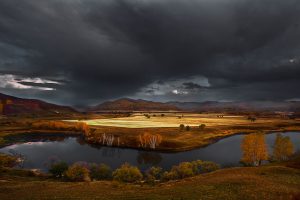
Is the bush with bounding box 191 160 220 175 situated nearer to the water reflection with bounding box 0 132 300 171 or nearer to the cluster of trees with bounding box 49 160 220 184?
the cluster of trees with bounding box 49 160 220 184

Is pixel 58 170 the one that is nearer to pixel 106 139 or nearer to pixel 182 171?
pixel 182 171

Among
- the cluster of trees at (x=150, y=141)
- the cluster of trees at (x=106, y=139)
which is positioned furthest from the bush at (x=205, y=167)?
the cluster of trees at (x=106, y=139)

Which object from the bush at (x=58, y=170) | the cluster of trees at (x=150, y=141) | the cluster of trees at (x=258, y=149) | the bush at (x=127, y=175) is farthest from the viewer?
the cluster of trees at (x=150, y=141)

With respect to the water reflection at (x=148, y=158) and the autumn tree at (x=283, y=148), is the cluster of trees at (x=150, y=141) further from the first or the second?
the autumn tree at (x=283, y=148)

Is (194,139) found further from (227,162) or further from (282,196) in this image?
(282,196)

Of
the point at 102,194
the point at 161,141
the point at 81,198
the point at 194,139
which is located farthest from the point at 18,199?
the point at 194,139

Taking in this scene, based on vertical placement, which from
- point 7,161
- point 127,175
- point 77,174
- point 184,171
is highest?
point 184,171

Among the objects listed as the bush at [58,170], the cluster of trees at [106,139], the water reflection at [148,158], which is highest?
the cluster of trees at [106,139]

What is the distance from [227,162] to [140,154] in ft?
148

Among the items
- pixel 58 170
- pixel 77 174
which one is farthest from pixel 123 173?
pixel 58 170

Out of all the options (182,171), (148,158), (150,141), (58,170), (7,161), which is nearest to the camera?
(182,171)

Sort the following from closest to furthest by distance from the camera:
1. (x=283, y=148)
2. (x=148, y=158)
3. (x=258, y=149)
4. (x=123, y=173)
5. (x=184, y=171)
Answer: (x=123, y=173), (x=184, y=171), (x=258, y=149), (x=283, y=148), (x=148, y=158)

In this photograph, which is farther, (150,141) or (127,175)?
(150,141)

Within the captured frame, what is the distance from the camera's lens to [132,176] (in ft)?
224
